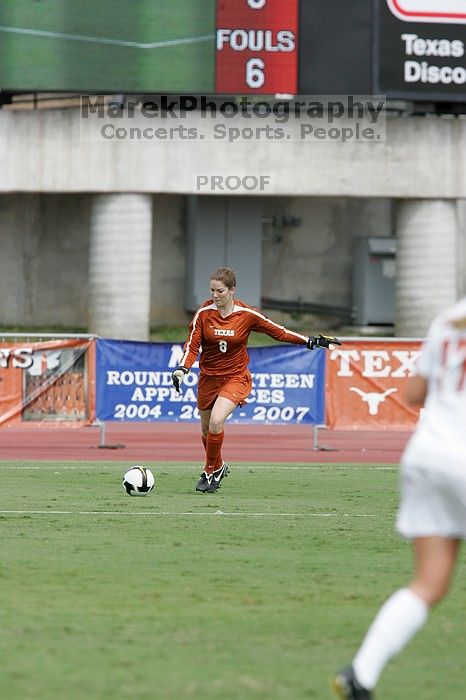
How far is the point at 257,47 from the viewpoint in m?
31.2

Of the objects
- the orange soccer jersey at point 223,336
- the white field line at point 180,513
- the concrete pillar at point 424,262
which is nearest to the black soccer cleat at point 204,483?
the orange soccer jersey at point 223,336

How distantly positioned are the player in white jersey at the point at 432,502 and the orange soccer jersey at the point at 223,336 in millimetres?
8572

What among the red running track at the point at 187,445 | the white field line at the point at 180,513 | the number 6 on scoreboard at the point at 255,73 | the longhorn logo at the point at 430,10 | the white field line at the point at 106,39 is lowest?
the red running track at the point at 187,445

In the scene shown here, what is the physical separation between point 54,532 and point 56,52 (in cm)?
2095

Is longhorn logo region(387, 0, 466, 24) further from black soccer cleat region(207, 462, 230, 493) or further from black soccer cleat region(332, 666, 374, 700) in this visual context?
black soccer cleat region(332, 666, 374, 700)

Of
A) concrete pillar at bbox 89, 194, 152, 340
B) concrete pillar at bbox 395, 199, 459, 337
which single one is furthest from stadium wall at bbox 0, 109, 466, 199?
concrete pillar at bbox 395, 199, 459, 337

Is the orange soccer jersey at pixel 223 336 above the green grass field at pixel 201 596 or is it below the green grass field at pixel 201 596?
above

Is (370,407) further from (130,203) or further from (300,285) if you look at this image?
(300,285)

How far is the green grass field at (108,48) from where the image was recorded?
30672 millimetres

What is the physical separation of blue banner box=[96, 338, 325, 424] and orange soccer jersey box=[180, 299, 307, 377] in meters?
4.90

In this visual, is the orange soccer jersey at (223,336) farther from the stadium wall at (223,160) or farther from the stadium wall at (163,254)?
the stadium wall at (163,254)

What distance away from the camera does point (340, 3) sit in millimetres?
31516

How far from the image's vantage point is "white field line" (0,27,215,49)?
3062 cm

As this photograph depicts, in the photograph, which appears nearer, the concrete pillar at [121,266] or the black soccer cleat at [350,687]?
the black soccer cleat at [350,687]
